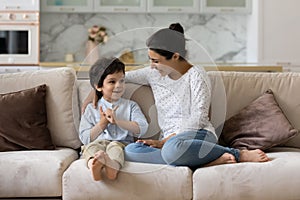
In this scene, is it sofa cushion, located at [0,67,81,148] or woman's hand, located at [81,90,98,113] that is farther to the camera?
sofa cushion, located at [0,67,81,148]

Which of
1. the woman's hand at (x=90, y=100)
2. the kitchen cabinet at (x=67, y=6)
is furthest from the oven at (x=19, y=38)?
the woman's hand at (x=90, y=100)

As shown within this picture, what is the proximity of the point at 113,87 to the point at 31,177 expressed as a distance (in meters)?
0.62

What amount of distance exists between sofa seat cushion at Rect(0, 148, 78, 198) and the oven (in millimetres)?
2852

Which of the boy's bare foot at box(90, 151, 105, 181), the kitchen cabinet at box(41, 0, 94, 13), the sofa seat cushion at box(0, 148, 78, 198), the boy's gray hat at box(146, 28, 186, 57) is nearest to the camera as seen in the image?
the boy's bare foot at box(90, 151, 105, 181)

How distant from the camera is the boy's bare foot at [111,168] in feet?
8.35

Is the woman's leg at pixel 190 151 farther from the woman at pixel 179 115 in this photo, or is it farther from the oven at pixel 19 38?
the oven at pixel 19 38

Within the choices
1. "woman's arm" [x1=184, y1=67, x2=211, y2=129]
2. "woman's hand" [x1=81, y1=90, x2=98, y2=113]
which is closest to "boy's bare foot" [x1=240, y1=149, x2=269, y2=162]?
"woman's arm" [x1=184, y1=67, x2=211, y2=129]

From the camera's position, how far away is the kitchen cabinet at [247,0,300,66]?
5473mm

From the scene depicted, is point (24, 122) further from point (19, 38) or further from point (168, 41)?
point (19, 38)

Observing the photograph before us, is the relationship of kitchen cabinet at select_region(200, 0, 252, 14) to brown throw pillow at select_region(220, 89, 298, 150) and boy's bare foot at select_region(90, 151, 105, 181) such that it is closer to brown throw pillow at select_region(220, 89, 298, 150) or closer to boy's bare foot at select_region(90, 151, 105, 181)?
brown throw pillow at select_region(220, 89, 298, 150)

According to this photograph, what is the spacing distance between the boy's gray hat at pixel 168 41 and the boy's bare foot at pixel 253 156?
1.96 feet

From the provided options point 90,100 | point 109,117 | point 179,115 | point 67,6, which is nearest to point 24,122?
point 90,100

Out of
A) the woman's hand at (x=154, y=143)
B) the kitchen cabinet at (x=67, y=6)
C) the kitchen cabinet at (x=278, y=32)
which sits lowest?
the woman's hand at (x=154, y=143)

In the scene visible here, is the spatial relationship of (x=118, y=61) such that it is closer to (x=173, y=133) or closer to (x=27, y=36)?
(x=173, y=133)
